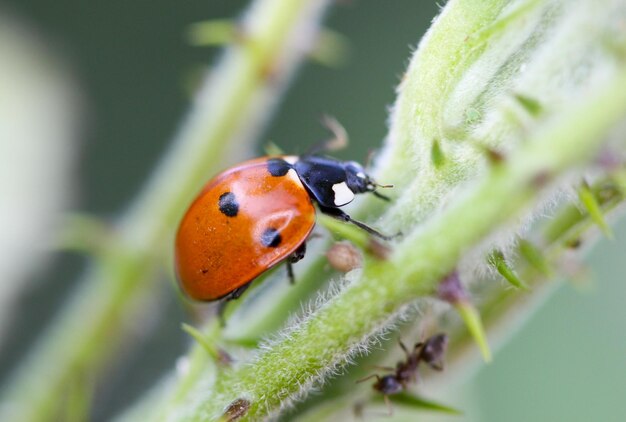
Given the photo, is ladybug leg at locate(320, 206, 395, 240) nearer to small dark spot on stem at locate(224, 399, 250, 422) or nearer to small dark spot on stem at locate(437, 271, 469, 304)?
small dark spot on stem at locate(437, 271, 469, 304)

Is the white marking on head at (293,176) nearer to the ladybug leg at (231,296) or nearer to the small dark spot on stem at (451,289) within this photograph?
the ladybug leg at (231,296)

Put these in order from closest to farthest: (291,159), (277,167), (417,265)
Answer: (417,265) → (277,167) → (291,159)

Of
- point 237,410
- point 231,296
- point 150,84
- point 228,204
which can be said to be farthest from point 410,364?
point 150,84

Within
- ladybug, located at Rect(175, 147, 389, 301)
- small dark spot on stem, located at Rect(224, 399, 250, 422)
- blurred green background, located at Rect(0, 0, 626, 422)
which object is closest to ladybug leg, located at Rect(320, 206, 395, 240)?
ladybug, located at Rect(175, 147, 389, 301)

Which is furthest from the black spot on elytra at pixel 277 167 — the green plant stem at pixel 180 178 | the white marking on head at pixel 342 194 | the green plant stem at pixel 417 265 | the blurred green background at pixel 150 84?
the blurred green background at pixel 150 84

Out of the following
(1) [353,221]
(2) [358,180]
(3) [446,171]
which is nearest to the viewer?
(3) [446,171]

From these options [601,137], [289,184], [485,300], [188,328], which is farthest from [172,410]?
[601,137]

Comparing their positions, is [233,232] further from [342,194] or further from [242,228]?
[342,194]

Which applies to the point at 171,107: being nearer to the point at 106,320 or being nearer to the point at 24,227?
the point at 24,227
